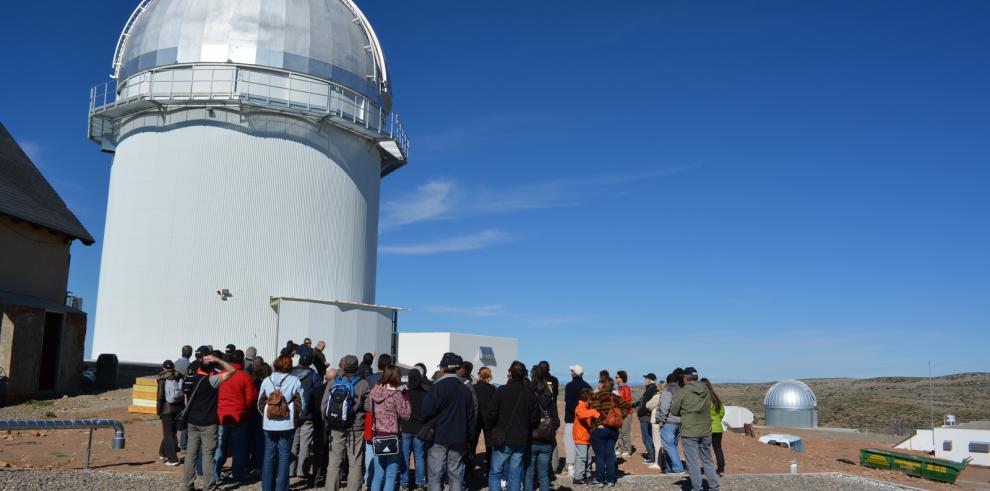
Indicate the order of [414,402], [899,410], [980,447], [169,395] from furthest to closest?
[899,410], [980,447], [169,395], [414,402]

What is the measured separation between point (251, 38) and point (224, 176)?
4.39m

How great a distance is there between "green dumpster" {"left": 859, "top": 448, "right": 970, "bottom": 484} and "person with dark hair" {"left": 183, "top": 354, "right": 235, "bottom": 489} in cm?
1453

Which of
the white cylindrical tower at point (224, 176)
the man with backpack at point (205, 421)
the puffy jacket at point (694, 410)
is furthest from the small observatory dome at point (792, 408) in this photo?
the man with backpack at point (205, 421)

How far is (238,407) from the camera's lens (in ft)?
27.2

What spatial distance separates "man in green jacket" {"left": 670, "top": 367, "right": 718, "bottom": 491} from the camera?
942 cm

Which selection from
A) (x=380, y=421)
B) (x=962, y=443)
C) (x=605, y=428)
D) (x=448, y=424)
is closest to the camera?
(x=448, y=424)

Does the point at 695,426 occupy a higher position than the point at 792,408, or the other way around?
the point at 695,426

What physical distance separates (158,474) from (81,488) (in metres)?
1.06

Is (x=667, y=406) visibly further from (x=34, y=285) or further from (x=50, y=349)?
(x=34, y=285)

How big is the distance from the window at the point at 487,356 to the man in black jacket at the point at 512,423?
64.4 ft

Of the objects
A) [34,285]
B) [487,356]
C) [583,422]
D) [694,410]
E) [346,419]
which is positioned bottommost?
[583,422]

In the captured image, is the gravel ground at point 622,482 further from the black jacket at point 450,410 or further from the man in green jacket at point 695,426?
the black jacket at point 450,410

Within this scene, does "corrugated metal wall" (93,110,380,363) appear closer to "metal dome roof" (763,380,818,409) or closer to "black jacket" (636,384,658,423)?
"black jacket" (636,384,658,423)

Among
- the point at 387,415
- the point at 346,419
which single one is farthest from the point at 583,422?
the point at 346,419
